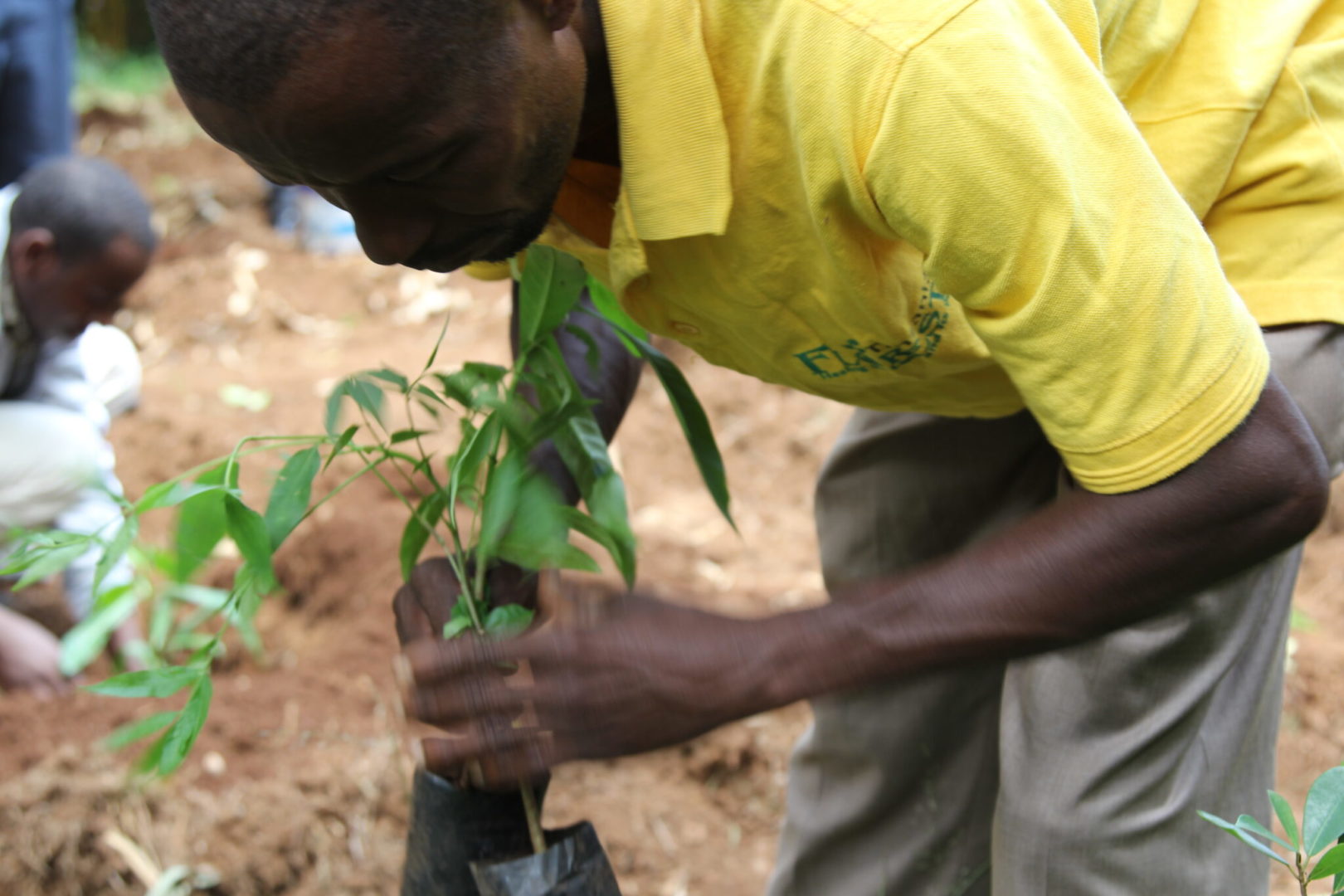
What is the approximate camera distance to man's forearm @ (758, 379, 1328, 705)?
111cm

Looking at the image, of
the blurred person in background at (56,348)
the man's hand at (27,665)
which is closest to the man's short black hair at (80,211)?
the blurred person in background at (56,348)

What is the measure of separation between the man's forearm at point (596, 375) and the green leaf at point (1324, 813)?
94 centimetres

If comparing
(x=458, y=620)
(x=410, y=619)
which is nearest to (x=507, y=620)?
(x=458, y=620)

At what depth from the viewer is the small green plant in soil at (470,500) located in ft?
4.58

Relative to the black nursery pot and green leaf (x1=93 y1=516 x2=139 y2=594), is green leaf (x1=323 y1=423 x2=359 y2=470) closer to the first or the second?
green leaf (x1=93 y1=516 x2=139 y2=594)

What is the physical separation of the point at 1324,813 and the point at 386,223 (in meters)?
0.95

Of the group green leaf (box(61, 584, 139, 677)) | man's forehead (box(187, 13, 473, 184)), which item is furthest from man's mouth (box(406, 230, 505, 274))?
green leaf (box(61, 584, 139, 677))

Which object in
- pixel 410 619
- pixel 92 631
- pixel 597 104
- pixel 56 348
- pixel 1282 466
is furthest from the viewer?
pixel 56 348

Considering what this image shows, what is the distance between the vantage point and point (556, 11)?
1.17 meters

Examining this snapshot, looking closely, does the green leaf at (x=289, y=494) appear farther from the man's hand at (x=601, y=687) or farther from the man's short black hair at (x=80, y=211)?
the man's short black hair at (x=80, y=211)

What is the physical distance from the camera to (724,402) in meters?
4.30

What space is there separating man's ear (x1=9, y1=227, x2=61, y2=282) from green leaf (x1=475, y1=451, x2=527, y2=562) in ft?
6.38

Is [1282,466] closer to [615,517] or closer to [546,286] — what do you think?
[615,517]

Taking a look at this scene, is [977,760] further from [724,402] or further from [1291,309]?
[724,402]
